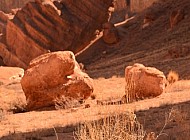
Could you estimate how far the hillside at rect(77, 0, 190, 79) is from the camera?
2014cm

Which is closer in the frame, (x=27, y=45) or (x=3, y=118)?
(x=3, y=118)

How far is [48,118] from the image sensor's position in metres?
9.42

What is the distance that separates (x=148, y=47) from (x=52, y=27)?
6122 mm

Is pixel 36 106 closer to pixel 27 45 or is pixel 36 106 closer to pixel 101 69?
pixel 101 69

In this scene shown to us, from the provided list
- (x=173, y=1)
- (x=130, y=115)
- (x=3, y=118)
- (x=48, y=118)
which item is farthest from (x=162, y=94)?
(x=173, y=1)

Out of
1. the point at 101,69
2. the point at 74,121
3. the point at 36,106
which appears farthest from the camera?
the point at 101,69

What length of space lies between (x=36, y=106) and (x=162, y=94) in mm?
3304

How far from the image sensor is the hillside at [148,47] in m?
20.1

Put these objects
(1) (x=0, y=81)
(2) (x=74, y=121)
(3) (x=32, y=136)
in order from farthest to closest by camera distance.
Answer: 1. (1) (x=0, y=81)
2. (2) (x=74, y=121)
3. (3) (x=32, y=136)

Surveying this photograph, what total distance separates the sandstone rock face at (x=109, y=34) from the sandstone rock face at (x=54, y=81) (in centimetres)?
1809

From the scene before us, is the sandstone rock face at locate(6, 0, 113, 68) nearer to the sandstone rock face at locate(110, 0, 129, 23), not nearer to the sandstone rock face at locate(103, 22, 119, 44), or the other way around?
the sandstone rock face at locate(103, 22, 119, 44)

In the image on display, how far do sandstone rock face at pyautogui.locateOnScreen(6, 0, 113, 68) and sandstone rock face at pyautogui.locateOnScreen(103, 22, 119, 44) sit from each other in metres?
0.79

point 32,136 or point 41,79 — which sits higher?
point 41,79

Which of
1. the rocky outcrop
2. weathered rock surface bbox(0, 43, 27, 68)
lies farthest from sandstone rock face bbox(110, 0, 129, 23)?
weathered rock surface bbox(0, 43, 27, 68)
